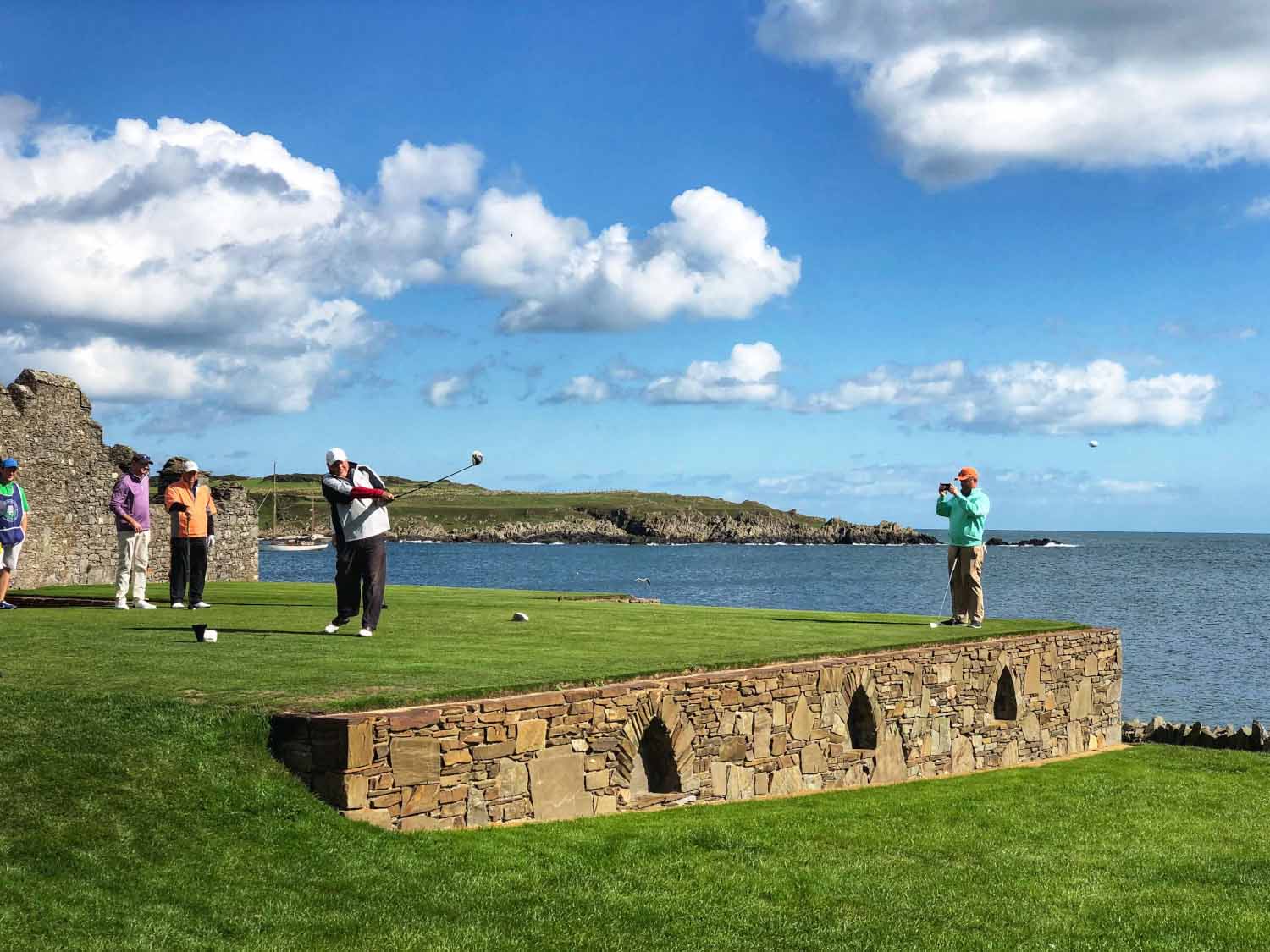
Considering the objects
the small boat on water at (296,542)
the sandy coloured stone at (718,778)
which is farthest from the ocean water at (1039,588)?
the sandy coloured stone at (718,778)

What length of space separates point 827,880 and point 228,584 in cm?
2316

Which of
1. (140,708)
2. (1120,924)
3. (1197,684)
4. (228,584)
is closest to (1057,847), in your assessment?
(1120,924)

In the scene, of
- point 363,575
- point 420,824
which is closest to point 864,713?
point 363,575

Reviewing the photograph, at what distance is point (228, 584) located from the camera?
29.6 metres

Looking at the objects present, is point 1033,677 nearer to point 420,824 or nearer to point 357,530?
point 357,530

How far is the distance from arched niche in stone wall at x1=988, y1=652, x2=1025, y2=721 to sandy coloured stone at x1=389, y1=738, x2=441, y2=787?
1160 cm

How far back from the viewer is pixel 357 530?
15.1 m

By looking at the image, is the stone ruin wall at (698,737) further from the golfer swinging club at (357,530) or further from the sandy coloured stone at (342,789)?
the golfer swinging club at (357,530)

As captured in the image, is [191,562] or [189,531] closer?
[189,531]

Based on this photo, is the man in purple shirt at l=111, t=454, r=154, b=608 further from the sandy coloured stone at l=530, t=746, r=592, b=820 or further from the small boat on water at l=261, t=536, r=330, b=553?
the small boat on water at l=261, t=536, r=330, b=553

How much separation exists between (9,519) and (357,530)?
252 inches

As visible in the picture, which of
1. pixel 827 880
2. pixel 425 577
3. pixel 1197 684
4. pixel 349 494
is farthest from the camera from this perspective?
pixel 425 577

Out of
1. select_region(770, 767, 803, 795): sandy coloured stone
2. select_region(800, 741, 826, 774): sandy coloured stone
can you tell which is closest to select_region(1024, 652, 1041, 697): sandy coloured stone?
select_region(800, 741, 826, 774): sandy coloured stone

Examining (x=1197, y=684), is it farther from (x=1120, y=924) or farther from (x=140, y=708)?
(x=140, y=708)
